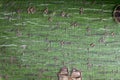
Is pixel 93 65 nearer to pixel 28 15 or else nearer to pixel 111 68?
pixel 111 68

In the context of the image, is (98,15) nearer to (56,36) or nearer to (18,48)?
(56,36)

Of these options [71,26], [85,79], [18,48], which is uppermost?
[71,26]

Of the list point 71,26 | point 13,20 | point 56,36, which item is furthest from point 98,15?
point 13,20

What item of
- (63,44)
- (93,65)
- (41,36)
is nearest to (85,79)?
(93,65)

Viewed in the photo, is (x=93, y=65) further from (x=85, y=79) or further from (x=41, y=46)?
(x=41, y=46)

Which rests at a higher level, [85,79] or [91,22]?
[91,22]

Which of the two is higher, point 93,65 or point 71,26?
point 71,26

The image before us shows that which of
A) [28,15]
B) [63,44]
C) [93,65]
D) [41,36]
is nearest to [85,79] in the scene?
[93,65]
